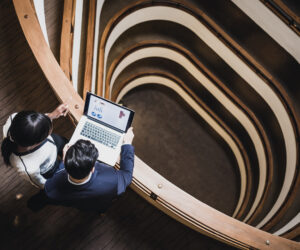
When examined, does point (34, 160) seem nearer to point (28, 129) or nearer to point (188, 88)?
point (28, 129)

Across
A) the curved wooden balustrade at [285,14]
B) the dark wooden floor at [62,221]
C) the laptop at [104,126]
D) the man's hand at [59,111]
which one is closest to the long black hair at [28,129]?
the man's hand at [59,111]

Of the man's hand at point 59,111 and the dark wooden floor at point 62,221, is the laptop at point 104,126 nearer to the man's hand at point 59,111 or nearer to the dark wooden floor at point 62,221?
the man's hand at point 59,111

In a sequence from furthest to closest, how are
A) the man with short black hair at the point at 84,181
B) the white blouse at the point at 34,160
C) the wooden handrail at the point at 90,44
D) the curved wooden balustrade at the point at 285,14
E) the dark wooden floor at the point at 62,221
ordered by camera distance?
the curved wooden balustrade at the point at 285,14 → the wooden handrail at the point at 90,44 → the dark wooden floor at the point at 62,221 → the white blouse at the point at 34,160 → the man with short black hair at the point at 84,181

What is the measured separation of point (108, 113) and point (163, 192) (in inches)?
36.1

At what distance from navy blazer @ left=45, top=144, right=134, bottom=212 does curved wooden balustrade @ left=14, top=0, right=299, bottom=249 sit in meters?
0.35

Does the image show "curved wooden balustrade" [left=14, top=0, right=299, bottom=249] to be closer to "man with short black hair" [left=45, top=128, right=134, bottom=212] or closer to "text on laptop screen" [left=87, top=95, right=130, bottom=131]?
"text on laptop screen" [left=87, top=95, right=130, bottom=131]

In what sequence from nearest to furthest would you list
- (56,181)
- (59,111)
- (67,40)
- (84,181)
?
(84,181) < (56,181) < (59,111) < (67,40)

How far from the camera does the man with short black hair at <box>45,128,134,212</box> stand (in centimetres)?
168

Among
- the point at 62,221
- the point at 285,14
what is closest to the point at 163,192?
the point at 62,221

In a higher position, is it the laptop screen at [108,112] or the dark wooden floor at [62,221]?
the laptop screen at [108,112]

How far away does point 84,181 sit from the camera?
1.81 metres

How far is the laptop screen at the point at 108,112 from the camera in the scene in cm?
245

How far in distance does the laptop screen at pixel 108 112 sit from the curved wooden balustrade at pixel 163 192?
0.42 feet

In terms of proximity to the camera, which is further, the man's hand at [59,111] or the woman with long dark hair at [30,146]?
the man's hand at [59,111]
